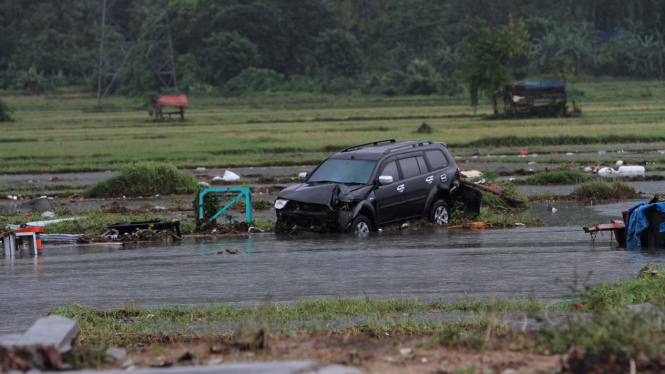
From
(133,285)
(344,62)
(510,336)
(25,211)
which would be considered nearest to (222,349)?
(510,336)

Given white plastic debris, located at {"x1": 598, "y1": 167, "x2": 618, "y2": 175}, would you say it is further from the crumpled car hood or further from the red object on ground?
the red object on ground

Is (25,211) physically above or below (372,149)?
below

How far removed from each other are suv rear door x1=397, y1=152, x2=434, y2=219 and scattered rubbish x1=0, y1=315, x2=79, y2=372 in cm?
1249

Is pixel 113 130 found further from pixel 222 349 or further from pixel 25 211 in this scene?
pixel 222 349

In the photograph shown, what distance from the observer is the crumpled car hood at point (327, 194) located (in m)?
18.3

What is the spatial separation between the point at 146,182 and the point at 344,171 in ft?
35.7

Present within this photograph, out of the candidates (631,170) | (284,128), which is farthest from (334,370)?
(284,128)

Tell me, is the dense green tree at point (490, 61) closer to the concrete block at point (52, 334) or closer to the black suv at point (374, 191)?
the black suv at point (374, 191)

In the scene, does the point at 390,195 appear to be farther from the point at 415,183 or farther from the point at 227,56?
the point at 227,56

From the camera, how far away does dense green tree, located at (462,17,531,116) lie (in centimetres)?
6531

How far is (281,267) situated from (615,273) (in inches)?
181

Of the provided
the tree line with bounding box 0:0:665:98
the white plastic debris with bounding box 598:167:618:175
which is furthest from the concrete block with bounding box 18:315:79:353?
the tree line with bounding box 0:0:665:98

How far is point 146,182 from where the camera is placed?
1128 inches

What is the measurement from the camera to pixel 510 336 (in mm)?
7875
